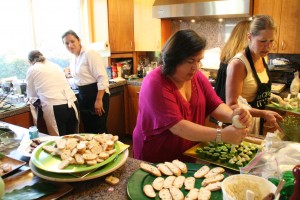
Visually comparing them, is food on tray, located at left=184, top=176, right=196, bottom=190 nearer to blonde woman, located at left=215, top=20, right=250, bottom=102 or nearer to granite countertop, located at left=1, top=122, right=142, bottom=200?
granite countertop, located at left=1, top=122, right=142, bottom=200

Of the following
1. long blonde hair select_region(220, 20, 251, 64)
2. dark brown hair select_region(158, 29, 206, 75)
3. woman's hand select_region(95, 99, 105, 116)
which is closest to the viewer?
dark brown hair select_region(158, 29, 206, 75)

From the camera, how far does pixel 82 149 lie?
1134 millimetres

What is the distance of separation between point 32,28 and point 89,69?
1.00 m

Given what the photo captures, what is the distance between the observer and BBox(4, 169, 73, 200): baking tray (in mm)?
976

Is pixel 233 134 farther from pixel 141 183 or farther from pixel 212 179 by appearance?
pixel 141 183

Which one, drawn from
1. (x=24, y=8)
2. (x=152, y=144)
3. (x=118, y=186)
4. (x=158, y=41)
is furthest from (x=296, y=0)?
(x=24, y=8)

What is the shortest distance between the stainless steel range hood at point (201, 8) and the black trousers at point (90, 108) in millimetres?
1213

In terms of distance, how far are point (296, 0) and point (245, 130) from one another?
198 cm

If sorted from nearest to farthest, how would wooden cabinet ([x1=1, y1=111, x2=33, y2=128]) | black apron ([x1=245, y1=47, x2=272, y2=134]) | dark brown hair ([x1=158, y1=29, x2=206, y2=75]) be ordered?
dark brown hair ([x1=158, y1=29, x2=206, y2=75]) < black apron ([x1=245, y1=47, x2=272, y2=134]) < wooden cabinet ([x1=1, y1=111, x2=33, y2=128])

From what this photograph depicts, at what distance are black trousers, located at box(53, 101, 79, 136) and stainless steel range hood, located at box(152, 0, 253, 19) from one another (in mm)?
1583

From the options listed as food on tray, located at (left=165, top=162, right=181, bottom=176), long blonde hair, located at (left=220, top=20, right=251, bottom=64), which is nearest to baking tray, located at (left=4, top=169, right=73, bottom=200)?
food on tray, located at (left=165, top=162, right=181, bottom=176)

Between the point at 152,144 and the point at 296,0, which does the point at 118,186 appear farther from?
the point at 296,0

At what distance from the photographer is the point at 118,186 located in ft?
3.37

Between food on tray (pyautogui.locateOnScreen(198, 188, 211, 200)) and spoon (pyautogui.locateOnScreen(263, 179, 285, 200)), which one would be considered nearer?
spoon (pyautogui.locateOnScreen(263, 179, 285, 200))
